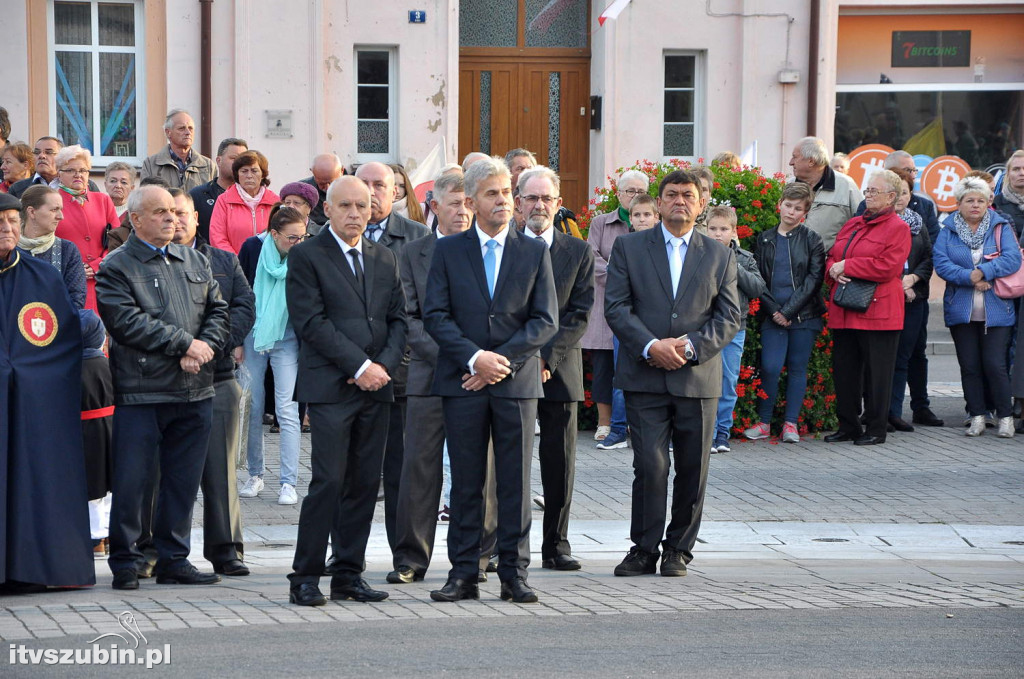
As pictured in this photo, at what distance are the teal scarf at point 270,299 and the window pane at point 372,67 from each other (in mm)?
8508

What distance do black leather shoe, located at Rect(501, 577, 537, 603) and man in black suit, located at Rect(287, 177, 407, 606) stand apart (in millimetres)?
615

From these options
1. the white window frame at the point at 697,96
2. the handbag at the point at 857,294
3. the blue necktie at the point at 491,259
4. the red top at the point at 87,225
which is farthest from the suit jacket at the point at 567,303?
the white window frame at the point at 697,96

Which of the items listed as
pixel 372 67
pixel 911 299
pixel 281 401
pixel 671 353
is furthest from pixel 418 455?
pixel 372 67

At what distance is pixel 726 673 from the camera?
591 cm

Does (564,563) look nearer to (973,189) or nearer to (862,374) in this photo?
(862,374)

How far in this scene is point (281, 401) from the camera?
388 inches

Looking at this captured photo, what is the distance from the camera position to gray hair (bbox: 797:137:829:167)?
12.6 m

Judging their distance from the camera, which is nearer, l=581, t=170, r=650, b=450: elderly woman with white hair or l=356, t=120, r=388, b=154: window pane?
l=581, t=170, r=650, b=450: elderly woman with white hair

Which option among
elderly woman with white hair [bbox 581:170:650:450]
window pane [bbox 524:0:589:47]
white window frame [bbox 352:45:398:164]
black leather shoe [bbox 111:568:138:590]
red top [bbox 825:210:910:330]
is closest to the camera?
black leather shoe [bbox 111:568:138:590]

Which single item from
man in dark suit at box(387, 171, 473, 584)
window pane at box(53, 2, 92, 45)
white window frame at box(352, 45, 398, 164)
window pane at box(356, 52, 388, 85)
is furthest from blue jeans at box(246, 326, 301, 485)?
window pane at box(53, 2, 92, 45)

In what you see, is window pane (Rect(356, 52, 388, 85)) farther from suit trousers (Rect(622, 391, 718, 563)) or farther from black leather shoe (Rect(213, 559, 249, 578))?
black leather shoe (Rect(213, 559, 249, 578))

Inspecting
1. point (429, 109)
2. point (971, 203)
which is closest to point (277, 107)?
point (429, 109)

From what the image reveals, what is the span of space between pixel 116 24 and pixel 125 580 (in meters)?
11.5

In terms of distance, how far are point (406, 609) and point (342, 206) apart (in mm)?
1976
